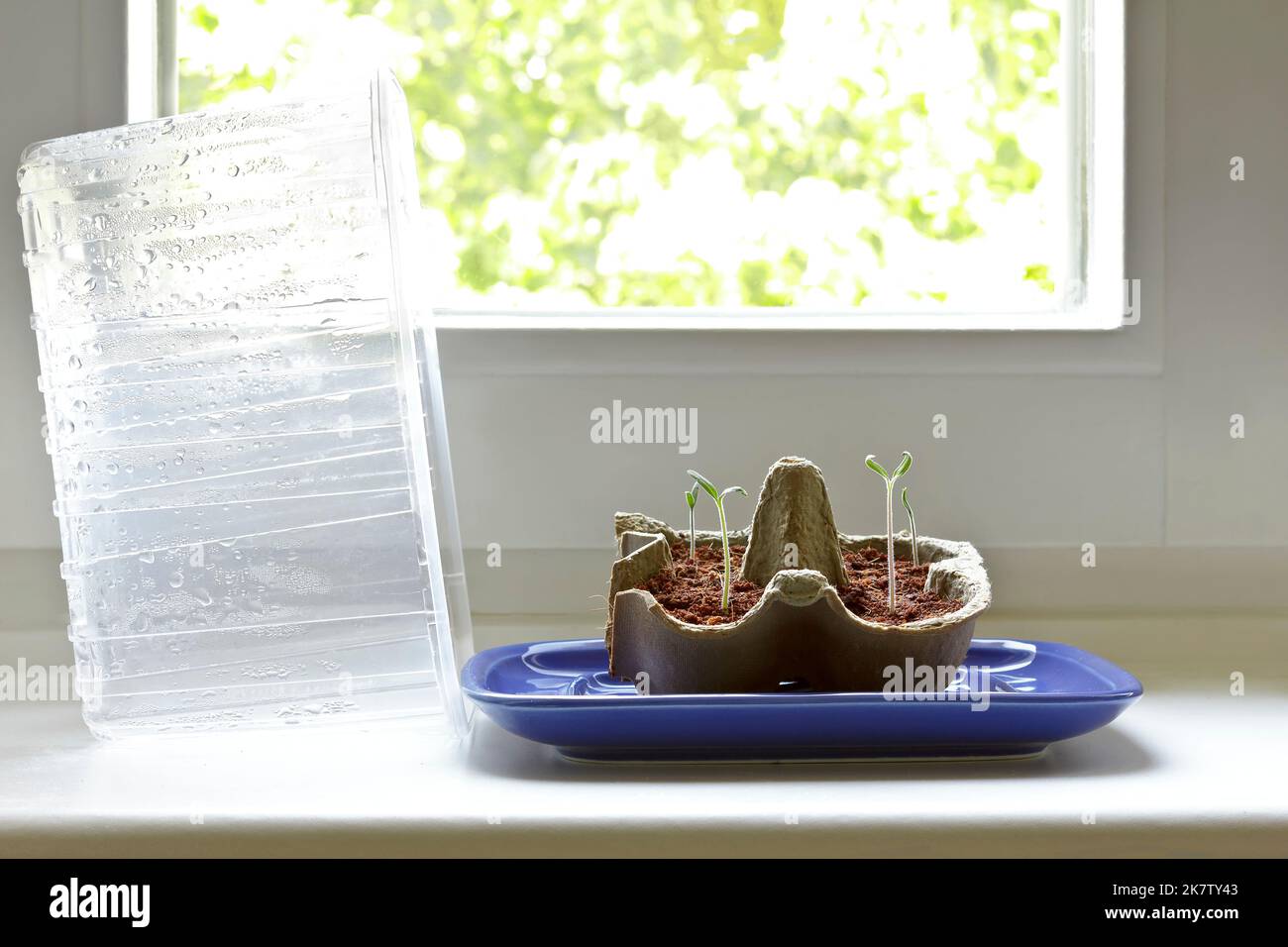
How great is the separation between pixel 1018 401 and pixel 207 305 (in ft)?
2.16

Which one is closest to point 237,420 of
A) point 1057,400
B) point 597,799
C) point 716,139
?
point 597,799

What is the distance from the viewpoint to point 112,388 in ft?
2.21

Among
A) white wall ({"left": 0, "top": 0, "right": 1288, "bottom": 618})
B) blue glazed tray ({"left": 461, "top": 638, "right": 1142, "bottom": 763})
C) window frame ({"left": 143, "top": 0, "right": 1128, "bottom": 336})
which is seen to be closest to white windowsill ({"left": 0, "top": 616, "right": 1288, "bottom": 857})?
blue glazed tray ({"left": 461, "top": 638, "right": 1142, "bottom": 763})

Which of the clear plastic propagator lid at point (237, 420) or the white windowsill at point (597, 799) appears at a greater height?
the clear plastic propagator lid at point (237, 420)

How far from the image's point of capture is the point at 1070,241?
101 centimetres

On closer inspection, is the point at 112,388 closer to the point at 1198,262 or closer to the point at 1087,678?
the point at 1087,678

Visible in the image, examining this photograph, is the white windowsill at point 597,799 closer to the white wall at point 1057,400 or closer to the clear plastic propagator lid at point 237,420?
the clear plastic propagator lid at point 237,420

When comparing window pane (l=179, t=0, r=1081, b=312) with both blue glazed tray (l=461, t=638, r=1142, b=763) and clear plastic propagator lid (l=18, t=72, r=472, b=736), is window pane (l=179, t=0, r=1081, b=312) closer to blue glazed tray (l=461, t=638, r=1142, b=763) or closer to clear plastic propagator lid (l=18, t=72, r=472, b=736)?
clear plastic propagator lid (l=18, t=72, r=472, b=736)

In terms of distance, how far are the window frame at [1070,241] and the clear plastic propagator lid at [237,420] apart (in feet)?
0.92

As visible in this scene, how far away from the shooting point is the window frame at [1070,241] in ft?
3.09

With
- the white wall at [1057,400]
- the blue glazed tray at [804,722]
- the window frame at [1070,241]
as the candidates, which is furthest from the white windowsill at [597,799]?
the window frame at [1070,241]

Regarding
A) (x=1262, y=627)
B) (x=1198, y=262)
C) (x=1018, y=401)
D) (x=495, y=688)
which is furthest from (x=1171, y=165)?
(x=495, y=688)

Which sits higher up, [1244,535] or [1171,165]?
[1171,165]

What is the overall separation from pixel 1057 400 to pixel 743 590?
400 mm
